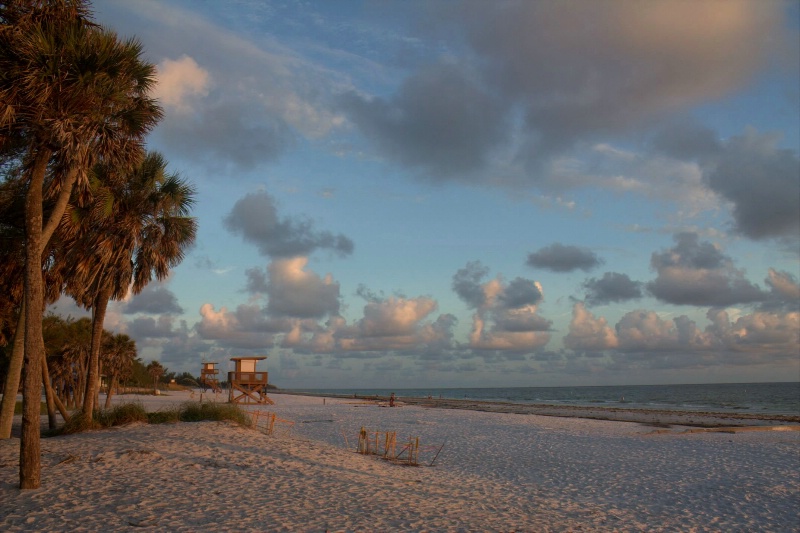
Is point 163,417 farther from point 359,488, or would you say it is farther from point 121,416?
point 359,488

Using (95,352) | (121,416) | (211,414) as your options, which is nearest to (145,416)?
(121,416)

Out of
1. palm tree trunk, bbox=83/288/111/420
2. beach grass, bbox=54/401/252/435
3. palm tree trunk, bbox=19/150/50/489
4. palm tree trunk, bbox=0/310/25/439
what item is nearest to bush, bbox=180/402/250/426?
beach grass, bbox=54/401/252/435

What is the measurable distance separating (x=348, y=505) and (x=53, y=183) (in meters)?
9.33

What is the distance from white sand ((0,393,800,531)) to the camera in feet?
30.0

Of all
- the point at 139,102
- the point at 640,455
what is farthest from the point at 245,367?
the point at 139,102

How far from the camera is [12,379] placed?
1382cm

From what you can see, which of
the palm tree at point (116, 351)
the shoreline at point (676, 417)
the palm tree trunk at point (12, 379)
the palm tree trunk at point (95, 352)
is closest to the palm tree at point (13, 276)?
the palm tree trunk at point (12, 379)

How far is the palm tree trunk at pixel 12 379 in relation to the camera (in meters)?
13.7

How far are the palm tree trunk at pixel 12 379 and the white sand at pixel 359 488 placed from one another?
864 mm

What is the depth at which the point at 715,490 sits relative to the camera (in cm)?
1401

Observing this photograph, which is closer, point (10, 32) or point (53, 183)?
point (10, 32)

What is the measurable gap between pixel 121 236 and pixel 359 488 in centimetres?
1067

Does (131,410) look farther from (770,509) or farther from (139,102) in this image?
(770,509)

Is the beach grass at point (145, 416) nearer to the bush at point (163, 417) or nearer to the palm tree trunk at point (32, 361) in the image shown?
the bush at point (163, 417)
